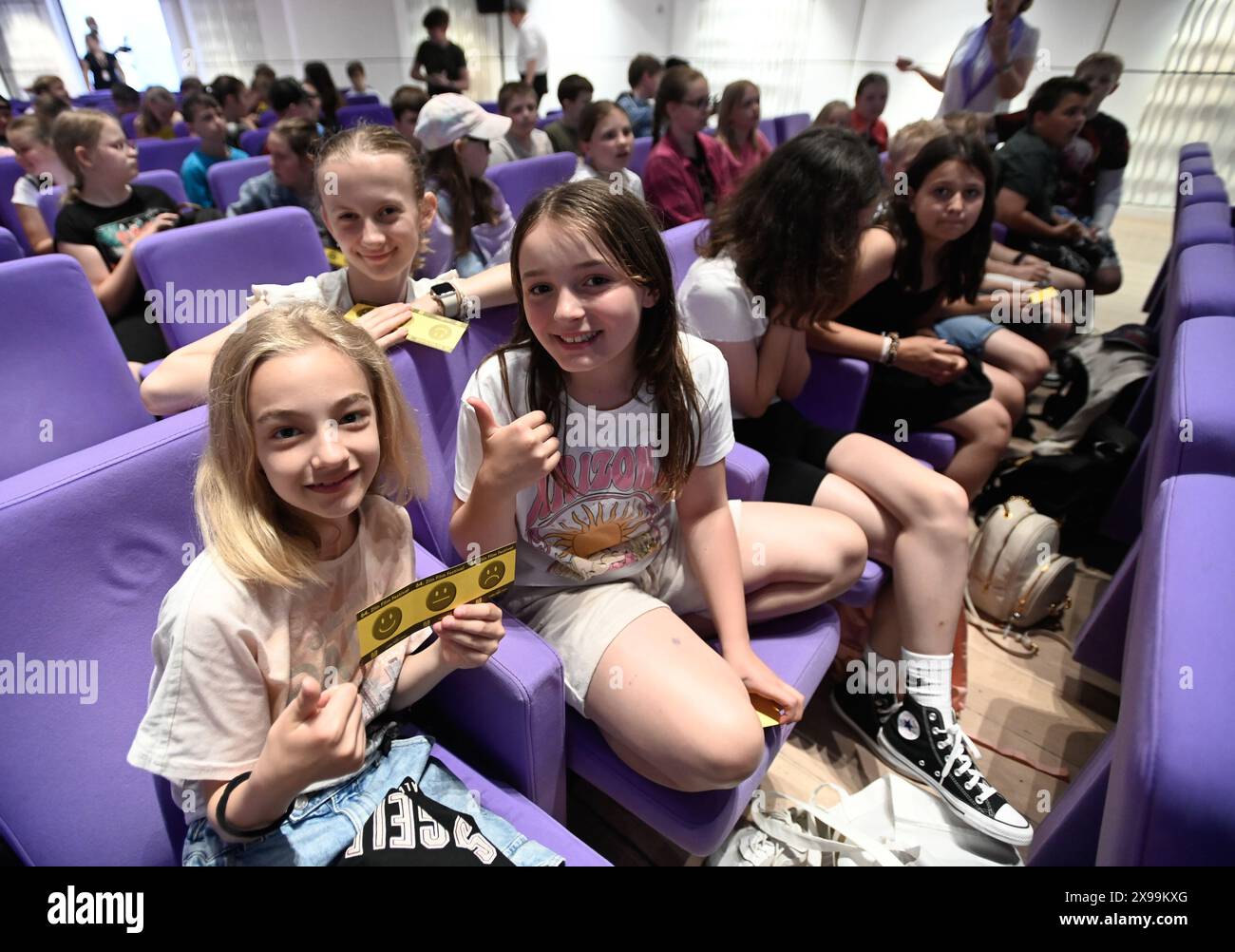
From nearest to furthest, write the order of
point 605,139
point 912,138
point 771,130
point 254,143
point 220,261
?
point 220,261, point 912,138, point 605,139, point 254,143, point 771,130

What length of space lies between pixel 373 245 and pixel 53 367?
2.15 ft

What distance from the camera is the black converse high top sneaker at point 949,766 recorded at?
1.28 m

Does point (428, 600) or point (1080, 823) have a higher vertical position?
point (428, 600)

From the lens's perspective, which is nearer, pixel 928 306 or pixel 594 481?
pixel 594 481

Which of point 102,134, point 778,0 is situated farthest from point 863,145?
point 778,0

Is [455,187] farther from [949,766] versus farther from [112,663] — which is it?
[949,766]

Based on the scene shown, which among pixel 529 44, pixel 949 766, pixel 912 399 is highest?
pixel 529 44

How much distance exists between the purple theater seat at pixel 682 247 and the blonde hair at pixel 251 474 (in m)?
1.06

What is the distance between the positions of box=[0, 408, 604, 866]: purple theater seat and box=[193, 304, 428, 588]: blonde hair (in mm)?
136

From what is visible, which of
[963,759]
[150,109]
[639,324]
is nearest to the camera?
[639,324]

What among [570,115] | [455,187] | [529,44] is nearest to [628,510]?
[455,187]

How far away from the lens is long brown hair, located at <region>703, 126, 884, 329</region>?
1455 millimetres

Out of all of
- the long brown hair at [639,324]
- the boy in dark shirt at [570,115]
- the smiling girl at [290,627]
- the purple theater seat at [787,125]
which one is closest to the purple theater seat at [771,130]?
the purple theater seat at [787,125]

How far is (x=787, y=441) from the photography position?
156 cm
